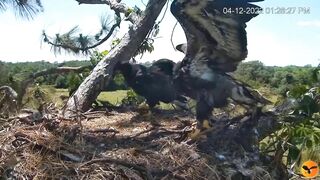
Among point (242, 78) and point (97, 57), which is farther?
point (97, 57)

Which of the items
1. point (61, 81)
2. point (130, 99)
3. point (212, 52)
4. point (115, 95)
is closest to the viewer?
point (212, 52)

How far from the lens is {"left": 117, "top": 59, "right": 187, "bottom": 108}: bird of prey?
4902 mm

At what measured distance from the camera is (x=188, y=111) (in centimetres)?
514

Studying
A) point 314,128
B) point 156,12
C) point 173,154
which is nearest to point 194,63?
point 173,154

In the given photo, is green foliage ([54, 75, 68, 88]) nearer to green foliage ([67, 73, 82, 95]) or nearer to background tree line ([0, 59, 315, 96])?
background tree line ([0, 59, 315, 96])

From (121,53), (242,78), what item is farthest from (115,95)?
(242,78)

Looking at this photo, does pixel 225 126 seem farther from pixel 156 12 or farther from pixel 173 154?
pixel 156 12

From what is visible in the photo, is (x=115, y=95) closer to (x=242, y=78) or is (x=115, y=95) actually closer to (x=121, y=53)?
(x=121, y=53)

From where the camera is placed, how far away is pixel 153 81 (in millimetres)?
4973

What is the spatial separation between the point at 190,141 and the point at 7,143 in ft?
4.55

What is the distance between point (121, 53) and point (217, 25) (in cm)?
192

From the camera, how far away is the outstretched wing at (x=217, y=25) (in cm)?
352

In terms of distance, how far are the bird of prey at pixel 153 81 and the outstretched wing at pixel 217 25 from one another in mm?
Result: 1004

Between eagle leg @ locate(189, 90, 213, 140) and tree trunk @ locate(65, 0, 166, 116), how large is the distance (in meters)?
1.38
